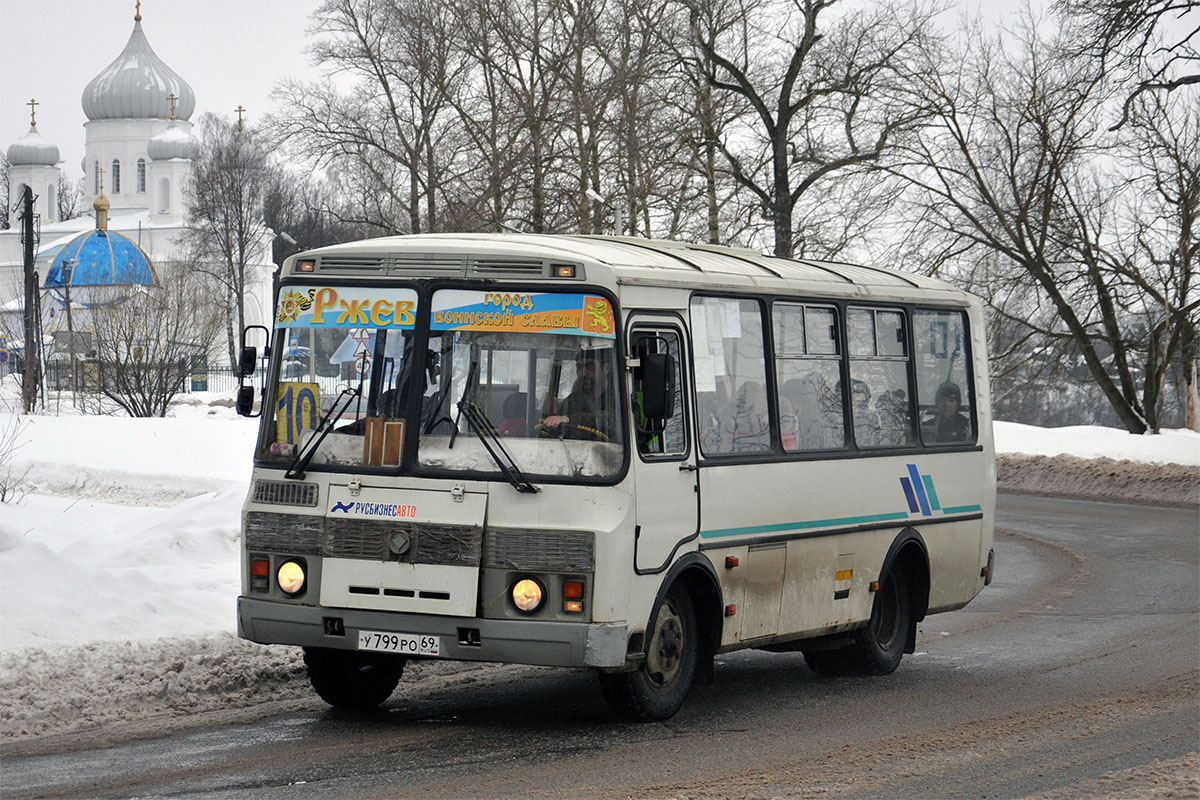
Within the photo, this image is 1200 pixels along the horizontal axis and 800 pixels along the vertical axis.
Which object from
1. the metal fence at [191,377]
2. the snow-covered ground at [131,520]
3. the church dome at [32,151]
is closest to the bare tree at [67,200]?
the church dome at [32,151]

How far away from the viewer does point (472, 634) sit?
8.20 m

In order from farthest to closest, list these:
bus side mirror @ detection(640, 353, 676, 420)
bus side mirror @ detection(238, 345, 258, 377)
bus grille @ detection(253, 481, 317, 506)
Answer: bus side mirror @ detection(238, 345, 258, 377)
bus grille @ detection(253, 481, 317, 506)
bus side mirror @ detection(640, 353, 676, 420)

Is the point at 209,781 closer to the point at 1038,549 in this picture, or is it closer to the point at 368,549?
the point at 368,549

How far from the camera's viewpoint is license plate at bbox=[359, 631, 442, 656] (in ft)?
27.0

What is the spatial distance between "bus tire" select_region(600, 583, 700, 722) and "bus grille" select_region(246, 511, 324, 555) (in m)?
1.66

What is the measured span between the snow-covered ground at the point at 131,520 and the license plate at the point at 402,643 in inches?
97.1

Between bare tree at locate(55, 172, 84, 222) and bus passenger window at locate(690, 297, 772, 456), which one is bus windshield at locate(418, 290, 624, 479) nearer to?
bus passenger window at locate(690, 297, 772, 456)

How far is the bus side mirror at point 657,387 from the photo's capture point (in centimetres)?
835

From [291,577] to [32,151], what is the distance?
12234 cm

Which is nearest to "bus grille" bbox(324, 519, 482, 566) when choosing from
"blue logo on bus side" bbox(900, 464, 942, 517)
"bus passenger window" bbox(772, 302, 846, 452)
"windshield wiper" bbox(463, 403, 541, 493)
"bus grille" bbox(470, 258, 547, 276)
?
"windshield wiper" bbox(463, 403, 541, 493)

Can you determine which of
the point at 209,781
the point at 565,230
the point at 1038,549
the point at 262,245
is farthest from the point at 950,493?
the point at 262,245

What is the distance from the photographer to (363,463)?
8.57 meters

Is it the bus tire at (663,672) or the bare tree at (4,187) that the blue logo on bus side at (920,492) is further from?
the bare tree at (4,187)

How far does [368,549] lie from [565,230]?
30.2 m
